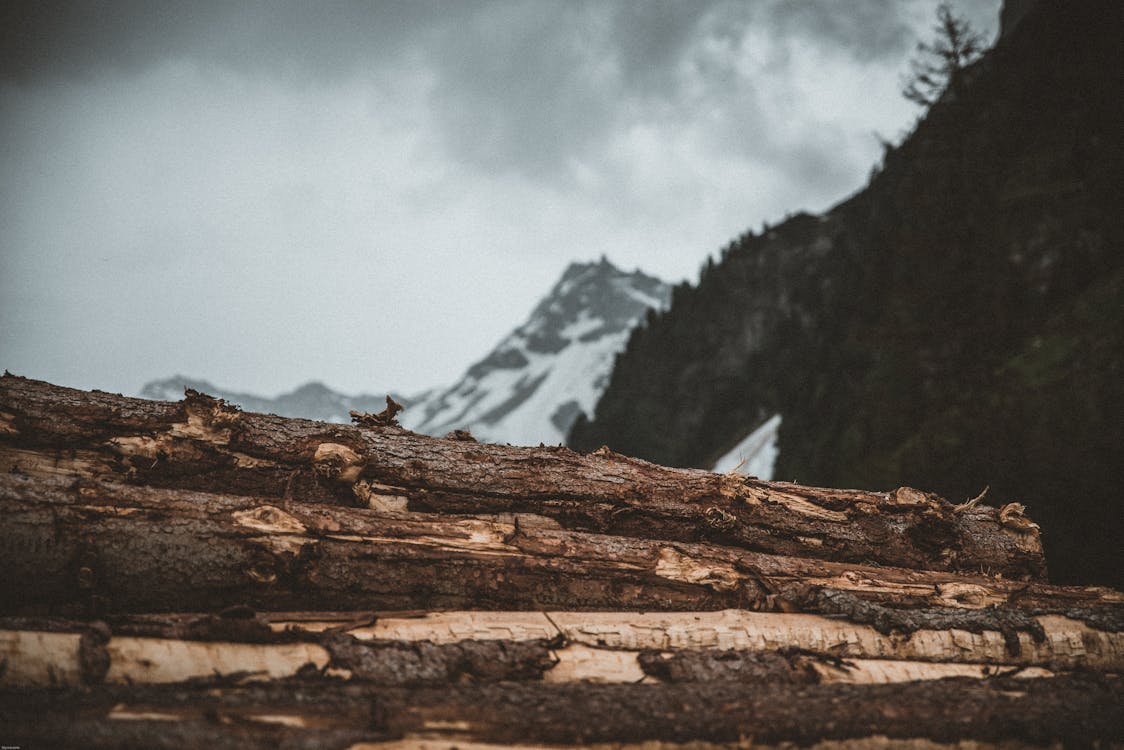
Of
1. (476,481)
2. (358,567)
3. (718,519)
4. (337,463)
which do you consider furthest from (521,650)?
(718,519)

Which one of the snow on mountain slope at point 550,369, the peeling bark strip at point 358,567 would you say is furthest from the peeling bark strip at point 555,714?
the snow on mountain slope at point 550,369

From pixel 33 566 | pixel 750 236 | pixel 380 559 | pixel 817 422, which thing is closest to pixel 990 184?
pixel 817 422

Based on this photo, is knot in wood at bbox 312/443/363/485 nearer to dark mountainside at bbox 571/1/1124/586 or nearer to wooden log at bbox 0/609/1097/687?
wooden log at bbox 0/609/1097/687

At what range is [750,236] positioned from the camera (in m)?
59.4

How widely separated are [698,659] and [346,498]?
296 centimetres

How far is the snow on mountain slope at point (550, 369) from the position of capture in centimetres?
11300

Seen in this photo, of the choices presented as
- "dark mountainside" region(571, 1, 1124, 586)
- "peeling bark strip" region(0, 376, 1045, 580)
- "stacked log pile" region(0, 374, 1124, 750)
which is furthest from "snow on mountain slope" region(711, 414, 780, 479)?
"stacked log pile" region(0, 374, 1124, 750)

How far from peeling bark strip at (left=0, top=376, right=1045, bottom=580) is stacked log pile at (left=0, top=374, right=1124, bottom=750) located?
0.8 inches

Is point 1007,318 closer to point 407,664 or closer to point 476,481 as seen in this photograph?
point 476,481

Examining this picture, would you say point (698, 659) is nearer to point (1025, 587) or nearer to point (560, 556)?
point (560, 556)

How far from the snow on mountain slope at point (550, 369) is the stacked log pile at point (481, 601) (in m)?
88.8

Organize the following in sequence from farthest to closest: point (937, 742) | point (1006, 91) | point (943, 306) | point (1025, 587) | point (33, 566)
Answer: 1. point (1006, 91)
2. point (943, 306)
3. point (1025, 587)
4. point (33, 566)
5. point (937, 742)

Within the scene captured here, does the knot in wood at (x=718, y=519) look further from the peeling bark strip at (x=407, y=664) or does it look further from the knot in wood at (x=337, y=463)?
the knot in wood at (x=337, y=463)

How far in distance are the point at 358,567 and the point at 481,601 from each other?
3.02 ft
